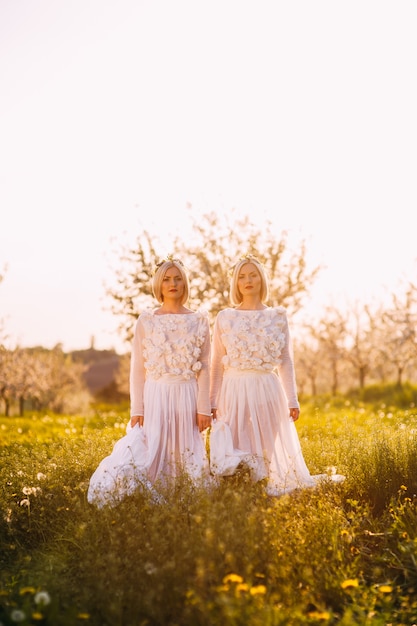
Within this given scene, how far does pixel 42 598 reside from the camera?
3.77 metres

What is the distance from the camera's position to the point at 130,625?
12.0 feet

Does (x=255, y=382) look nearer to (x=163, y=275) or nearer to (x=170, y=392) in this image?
(x=170, y=392)

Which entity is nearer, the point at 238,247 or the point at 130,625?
the point at 130,625

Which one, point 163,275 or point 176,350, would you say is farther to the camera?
point 163,275

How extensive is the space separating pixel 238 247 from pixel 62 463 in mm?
7128

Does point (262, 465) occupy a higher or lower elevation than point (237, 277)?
lower

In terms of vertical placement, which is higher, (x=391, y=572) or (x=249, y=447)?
(x=249, y=447)

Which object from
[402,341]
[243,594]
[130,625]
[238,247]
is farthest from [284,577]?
[402,341]

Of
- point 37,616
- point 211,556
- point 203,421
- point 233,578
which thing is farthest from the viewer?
point 203,421

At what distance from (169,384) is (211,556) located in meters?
2.53

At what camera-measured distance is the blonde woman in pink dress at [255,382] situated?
20.8 feet

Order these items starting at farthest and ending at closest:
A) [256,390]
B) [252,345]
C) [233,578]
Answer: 1. [256,390]
2. [252,345]
3. [233,578]

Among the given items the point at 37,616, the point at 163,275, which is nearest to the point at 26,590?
the point at 37,616

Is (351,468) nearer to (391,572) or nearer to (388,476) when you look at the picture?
(388,476)
